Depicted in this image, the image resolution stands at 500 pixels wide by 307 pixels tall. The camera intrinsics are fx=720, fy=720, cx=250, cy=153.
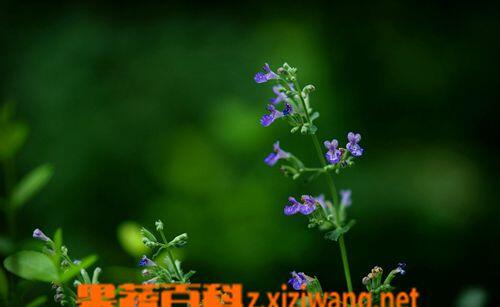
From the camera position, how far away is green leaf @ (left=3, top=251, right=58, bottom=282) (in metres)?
0.60

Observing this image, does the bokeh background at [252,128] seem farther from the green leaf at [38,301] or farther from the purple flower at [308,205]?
the green leaf at [38,301]

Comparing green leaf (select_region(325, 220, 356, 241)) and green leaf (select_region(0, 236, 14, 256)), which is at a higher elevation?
green leaf (select_region(325, 220, 356, 241))

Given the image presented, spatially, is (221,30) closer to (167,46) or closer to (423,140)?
(167,46)

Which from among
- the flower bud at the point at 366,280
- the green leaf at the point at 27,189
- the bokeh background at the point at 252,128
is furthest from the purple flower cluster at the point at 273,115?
the bokeh background at the point at 252,128

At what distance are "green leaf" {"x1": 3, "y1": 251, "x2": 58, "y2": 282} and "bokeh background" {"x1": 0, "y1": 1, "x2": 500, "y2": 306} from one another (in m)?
2.16

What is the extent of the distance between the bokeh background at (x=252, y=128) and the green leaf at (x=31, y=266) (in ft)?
7.07

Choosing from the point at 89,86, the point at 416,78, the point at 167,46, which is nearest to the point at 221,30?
the point at 167,46

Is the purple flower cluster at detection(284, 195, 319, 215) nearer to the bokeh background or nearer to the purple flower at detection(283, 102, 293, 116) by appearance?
the purple flower at detection(283, 102, 293, 116)

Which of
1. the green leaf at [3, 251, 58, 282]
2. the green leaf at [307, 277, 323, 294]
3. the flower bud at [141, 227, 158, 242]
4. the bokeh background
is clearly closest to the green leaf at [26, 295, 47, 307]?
the green leaf at [3, 251, 58, 282]

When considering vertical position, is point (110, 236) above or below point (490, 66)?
below

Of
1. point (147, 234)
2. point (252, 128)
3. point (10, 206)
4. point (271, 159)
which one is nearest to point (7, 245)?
point (10, 206)

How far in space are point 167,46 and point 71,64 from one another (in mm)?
511

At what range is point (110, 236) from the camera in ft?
10.7

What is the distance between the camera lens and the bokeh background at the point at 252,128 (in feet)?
9.79
